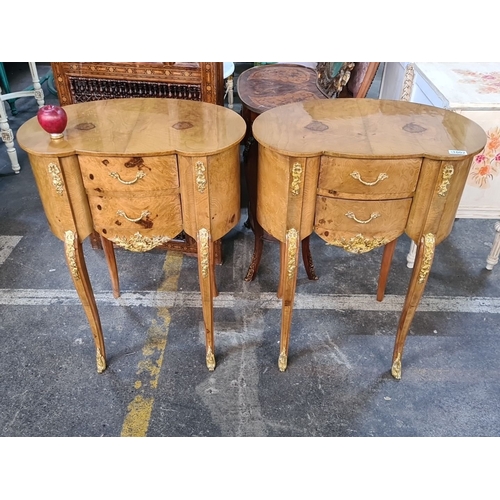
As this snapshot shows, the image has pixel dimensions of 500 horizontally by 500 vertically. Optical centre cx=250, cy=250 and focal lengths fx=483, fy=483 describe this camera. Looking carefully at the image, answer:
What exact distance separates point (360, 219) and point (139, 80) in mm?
1207

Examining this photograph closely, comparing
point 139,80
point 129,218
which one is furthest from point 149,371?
point 139,80

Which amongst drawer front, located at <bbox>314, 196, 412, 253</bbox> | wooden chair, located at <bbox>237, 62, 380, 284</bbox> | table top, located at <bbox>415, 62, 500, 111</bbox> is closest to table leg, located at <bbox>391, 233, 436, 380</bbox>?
drawer front, located at <bbox>314, 196, 412, 253</bbox>

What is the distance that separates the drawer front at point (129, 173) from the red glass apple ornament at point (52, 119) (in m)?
0.12

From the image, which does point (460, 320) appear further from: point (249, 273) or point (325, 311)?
point (249, 273)

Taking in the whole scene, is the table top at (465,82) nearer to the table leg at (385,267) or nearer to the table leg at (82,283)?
the table leg at (385,267)

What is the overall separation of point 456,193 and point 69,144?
1266mm

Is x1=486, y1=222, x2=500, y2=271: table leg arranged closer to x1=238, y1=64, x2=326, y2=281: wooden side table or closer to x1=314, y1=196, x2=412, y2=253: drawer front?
x1=238, y1=64, x2=326, y2=281: wooden side table

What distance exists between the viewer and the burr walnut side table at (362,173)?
1500mm

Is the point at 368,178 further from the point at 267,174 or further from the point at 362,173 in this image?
the point at 267,174

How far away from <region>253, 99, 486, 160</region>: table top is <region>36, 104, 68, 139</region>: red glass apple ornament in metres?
0.61

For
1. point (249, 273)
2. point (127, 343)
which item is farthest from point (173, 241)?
point (127, 343)

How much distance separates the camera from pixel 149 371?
Result: 78.2 inches

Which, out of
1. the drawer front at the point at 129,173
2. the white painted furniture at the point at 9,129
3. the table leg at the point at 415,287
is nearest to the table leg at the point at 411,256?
the table leg at the point at 415,287

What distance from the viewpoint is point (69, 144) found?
5.01 feet
